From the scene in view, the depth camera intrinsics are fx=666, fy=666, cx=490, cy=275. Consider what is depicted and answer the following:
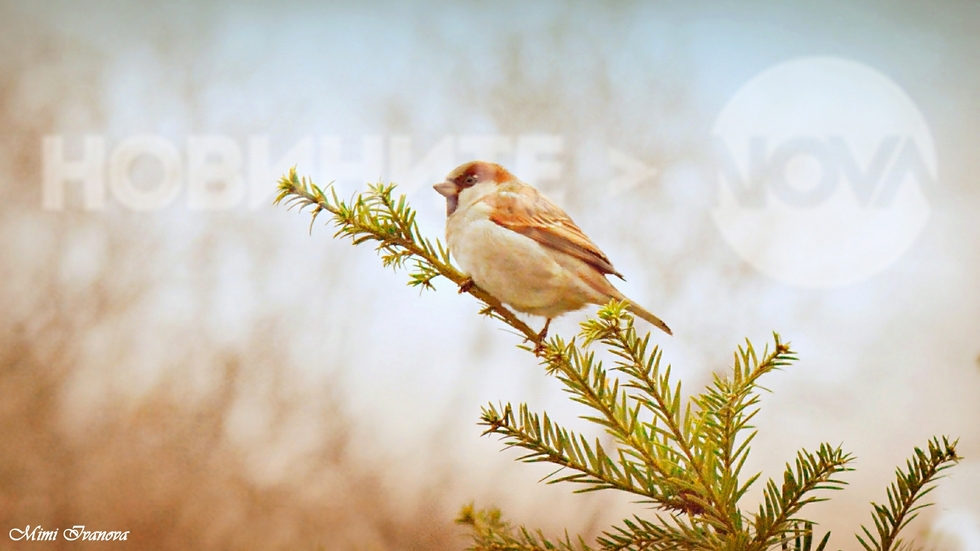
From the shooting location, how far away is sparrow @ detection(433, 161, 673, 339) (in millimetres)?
578

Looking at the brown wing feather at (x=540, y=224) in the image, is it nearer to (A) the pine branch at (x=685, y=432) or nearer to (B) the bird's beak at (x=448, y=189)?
(B) the bird's beak at (x=448, y=189)

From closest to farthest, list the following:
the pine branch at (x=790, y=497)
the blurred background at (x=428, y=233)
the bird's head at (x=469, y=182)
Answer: the pine branch at (x=790, y=497), the bird's head at (x=469, y=182), the blurred background at (x=428, y=233)

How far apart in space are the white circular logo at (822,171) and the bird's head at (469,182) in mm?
722

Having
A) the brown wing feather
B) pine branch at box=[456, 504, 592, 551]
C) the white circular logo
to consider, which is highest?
the white circular logo

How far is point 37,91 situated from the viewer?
4.45 ft

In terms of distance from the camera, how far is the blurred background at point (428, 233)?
4.14 ft

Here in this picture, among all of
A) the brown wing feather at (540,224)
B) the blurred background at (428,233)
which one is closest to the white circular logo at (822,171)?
the blurred background at (428,233)

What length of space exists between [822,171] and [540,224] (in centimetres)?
89

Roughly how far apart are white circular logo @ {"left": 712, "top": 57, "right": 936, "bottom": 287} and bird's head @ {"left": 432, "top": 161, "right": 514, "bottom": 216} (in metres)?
0.72

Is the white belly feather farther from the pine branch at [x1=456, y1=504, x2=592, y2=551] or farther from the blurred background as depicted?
the blurred background

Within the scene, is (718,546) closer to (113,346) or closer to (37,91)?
(113,346)

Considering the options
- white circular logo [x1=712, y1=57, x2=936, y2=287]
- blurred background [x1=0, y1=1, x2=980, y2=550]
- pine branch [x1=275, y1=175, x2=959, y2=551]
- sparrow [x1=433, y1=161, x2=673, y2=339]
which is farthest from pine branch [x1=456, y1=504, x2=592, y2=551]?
white circular logo [x1=712, y1=57, x2=936, y2=287]

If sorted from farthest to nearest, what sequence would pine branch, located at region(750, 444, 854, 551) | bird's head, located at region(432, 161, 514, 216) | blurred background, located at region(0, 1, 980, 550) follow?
blurred background, located at region(0, 1, 980, 550), bird's head, located at region(432, 161, 514, 216), pine branch, located at region(750, 444, 854, 551)

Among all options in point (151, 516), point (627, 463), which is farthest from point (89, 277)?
point (627, 463)
